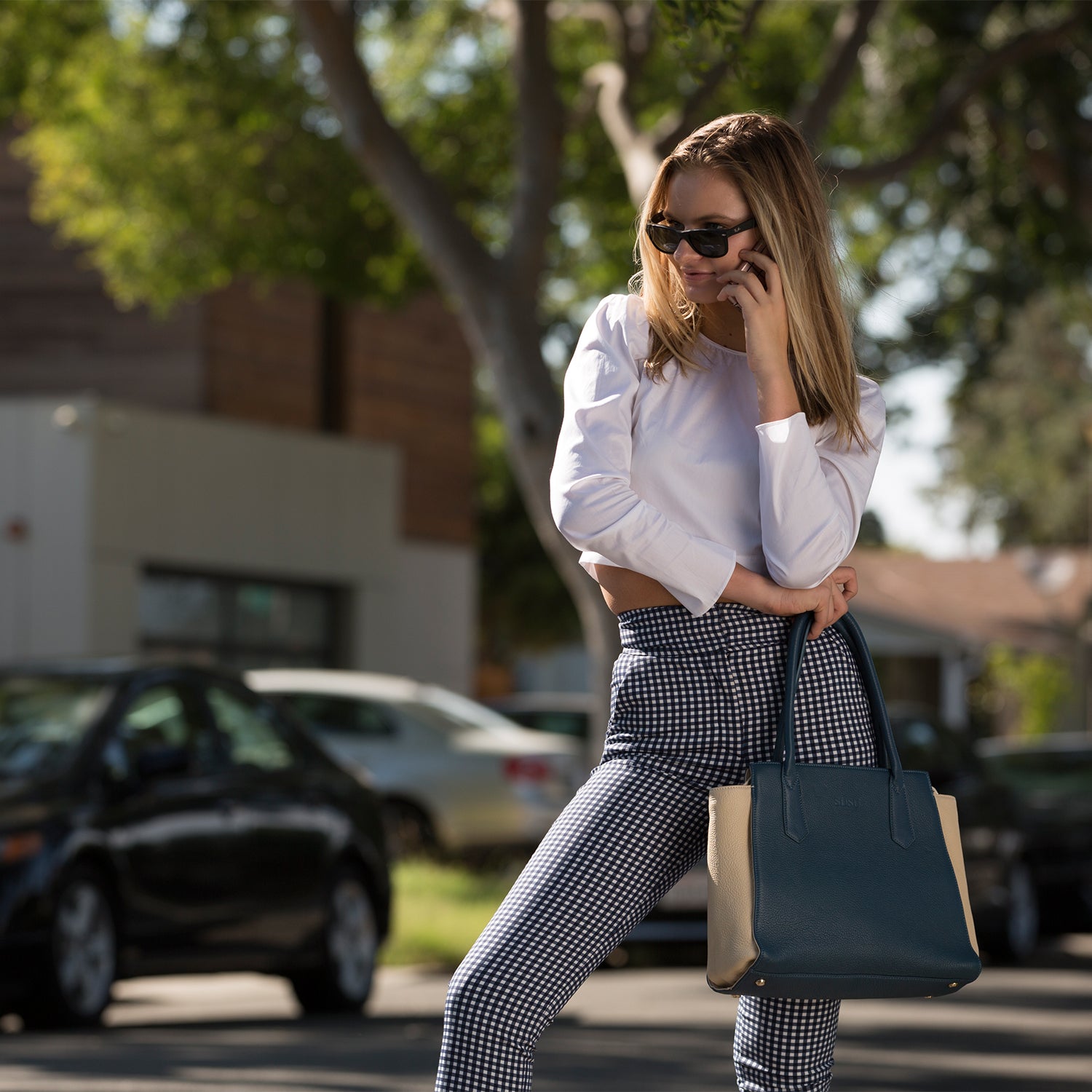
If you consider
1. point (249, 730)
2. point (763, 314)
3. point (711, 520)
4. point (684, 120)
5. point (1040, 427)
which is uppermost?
point (684, 120)

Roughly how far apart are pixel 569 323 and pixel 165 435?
550 cm

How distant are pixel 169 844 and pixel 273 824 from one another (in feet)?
2.38

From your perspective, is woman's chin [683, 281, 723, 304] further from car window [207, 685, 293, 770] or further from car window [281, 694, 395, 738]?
car window [281, 694, 395, 738]

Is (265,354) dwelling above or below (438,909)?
above

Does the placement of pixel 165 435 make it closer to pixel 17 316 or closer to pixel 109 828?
pixel 17 316

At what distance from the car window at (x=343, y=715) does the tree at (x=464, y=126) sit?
73.5 inches

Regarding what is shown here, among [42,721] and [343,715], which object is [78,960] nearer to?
[42,721]

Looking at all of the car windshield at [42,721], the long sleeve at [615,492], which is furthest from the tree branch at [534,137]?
the long sleeve at [615,492]

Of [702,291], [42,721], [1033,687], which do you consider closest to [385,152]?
[42,721]

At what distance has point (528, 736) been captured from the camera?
1691 cm

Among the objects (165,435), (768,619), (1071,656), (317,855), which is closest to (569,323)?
(165,435)

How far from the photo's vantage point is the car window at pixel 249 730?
9773 millimetres

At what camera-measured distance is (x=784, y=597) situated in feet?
10.7

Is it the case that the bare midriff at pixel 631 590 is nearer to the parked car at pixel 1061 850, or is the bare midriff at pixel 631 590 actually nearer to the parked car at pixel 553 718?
the parked car at pixel 1061 850
